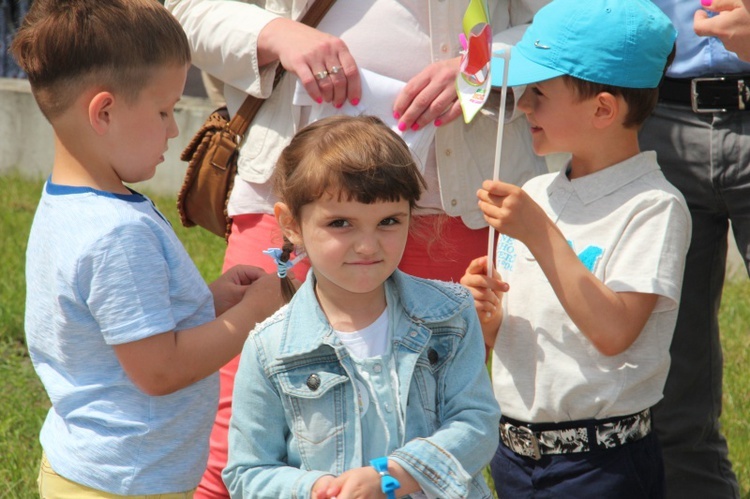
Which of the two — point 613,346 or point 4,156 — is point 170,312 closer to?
point 613,346

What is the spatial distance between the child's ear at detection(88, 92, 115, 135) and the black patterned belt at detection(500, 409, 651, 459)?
1.24 metres

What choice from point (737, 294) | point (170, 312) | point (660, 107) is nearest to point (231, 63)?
point (170, 312)

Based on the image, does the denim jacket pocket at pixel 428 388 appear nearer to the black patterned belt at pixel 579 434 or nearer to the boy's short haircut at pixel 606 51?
the black patterned belt at pixel 579 434

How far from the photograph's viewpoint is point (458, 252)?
3.06 m

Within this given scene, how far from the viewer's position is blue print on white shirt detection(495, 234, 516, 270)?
2814 mm

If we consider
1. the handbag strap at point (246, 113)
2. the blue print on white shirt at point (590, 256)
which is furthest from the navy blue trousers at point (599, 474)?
the handbag strap at point (246, 113)

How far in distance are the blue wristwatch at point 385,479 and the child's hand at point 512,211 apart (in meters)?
0.66

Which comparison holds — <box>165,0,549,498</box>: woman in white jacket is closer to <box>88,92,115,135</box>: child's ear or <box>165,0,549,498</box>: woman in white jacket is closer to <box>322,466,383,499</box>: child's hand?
<box>88,92,115,135</box>: child's ear

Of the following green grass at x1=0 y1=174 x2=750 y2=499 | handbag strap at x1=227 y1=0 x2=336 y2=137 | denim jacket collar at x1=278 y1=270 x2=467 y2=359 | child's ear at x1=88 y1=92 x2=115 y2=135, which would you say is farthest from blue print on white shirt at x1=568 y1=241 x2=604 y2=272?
green grass at x1=0 y1=174 x2=750 y2=499

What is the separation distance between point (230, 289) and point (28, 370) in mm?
2487

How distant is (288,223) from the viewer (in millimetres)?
2369

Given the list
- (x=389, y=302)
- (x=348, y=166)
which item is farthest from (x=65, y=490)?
(x=348, y=166)

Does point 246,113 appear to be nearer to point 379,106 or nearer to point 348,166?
point 379,106

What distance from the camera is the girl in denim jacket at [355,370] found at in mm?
2193
